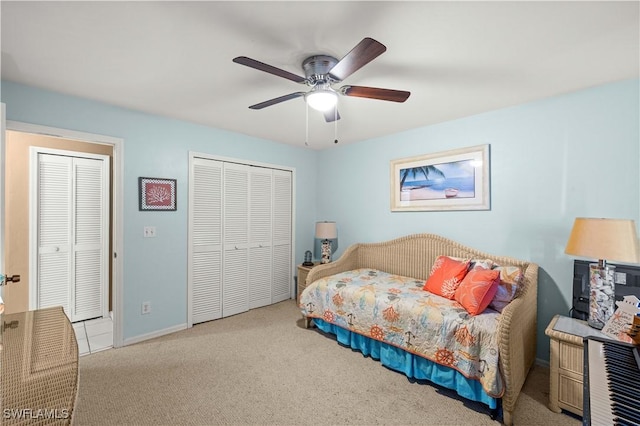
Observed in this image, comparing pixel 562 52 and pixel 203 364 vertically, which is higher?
pixel 562 52

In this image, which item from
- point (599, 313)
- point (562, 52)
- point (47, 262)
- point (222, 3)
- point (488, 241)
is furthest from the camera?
point (47, 262)

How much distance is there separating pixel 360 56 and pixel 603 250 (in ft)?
6.56

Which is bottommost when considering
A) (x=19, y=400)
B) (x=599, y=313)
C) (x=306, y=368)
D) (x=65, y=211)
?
(x=306, y=368)

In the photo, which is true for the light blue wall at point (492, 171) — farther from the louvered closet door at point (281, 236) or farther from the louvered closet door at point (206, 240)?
the louvered closet door at point (281, 236)

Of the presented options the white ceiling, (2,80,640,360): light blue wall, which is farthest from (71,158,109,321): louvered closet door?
the white ceiling

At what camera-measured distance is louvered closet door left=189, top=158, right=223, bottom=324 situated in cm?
328

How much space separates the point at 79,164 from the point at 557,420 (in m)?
5.05

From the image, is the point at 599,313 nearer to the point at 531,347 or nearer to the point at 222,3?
the point at 531,347

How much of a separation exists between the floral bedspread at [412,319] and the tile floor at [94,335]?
2.05 m

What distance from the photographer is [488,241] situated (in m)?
2.84

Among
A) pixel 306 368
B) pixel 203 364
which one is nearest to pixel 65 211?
pixel 203 364

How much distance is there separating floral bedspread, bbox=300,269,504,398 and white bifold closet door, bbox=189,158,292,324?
3.39ft

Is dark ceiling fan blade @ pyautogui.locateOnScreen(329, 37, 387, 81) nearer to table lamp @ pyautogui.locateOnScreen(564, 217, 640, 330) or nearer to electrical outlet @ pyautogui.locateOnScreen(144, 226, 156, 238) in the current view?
table lamp @ pyautogui.locateOnScreen(564, 217, 640, 330)

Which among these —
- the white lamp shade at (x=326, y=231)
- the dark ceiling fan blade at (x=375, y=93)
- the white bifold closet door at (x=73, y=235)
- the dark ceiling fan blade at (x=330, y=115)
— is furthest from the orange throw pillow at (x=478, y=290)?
the white bifold closet door at (x=73, y=235)
